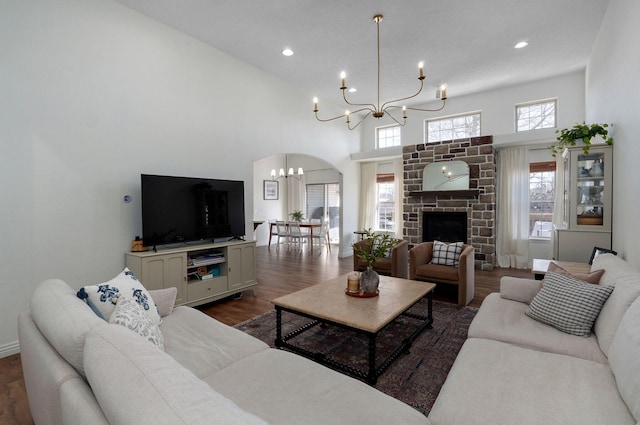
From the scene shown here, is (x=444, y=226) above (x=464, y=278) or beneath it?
Answer: above

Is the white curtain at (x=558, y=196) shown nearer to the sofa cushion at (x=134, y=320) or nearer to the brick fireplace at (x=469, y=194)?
the brick fireplace at (x=469, y=194)

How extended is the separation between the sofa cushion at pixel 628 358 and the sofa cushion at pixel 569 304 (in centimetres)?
35

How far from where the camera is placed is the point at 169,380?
835mm

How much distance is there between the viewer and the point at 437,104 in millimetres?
6469

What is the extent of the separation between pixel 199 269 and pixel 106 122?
1.90 m

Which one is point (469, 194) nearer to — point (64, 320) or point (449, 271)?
point (449, 271)

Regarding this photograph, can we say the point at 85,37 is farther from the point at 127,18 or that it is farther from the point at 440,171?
the point at 440,171

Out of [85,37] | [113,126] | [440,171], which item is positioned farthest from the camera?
[440,171]

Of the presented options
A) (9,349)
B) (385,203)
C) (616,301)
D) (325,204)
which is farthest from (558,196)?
(9,349)

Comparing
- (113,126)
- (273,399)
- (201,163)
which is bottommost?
(273,399)

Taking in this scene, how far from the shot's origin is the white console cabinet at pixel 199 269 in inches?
127

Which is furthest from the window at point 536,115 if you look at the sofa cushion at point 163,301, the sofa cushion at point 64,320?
the sofa cushion at point 64,320

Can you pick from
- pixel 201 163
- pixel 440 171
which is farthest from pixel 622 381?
pixel 440 171

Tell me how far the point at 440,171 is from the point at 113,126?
5.35 m
